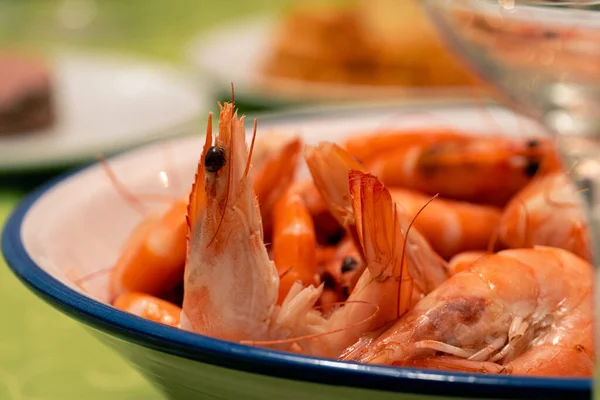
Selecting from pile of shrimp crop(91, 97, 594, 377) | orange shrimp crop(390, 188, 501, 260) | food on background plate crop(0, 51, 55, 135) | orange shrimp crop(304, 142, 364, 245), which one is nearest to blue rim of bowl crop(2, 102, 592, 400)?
pile of shrimp crop(91, 97, 594, 377)

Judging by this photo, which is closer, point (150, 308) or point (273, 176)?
point (150, 308)

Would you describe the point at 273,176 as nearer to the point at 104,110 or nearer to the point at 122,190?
the point at 122,190

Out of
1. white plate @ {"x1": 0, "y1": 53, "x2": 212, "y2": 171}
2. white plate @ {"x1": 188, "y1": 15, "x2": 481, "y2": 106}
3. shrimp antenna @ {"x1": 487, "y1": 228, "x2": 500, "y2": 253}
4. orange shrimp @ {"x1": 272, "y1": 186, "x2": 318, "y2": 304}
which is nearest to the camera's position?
orange shrimp @ {"x1": 272, "y1": 186, "x2": 318, "y2": 304}

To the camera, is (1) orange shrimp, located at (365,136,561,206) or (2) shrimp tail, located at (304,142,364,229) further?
(1) orange shrimp, located at (365,136,561,206)

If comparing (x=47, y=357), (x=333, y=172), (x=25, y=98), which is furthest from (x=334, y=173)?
(x=25, y=98)

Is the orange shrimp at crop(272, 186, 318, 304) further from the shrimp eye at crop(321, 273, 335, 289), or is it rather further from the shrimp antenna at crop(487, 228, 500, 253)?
the shrimp antenna at crop(487, 228, 500, 253)

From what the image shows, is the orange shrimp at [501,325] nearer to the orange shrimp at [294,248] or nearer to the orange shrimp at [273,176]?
the orange shrimp at [294,248]
